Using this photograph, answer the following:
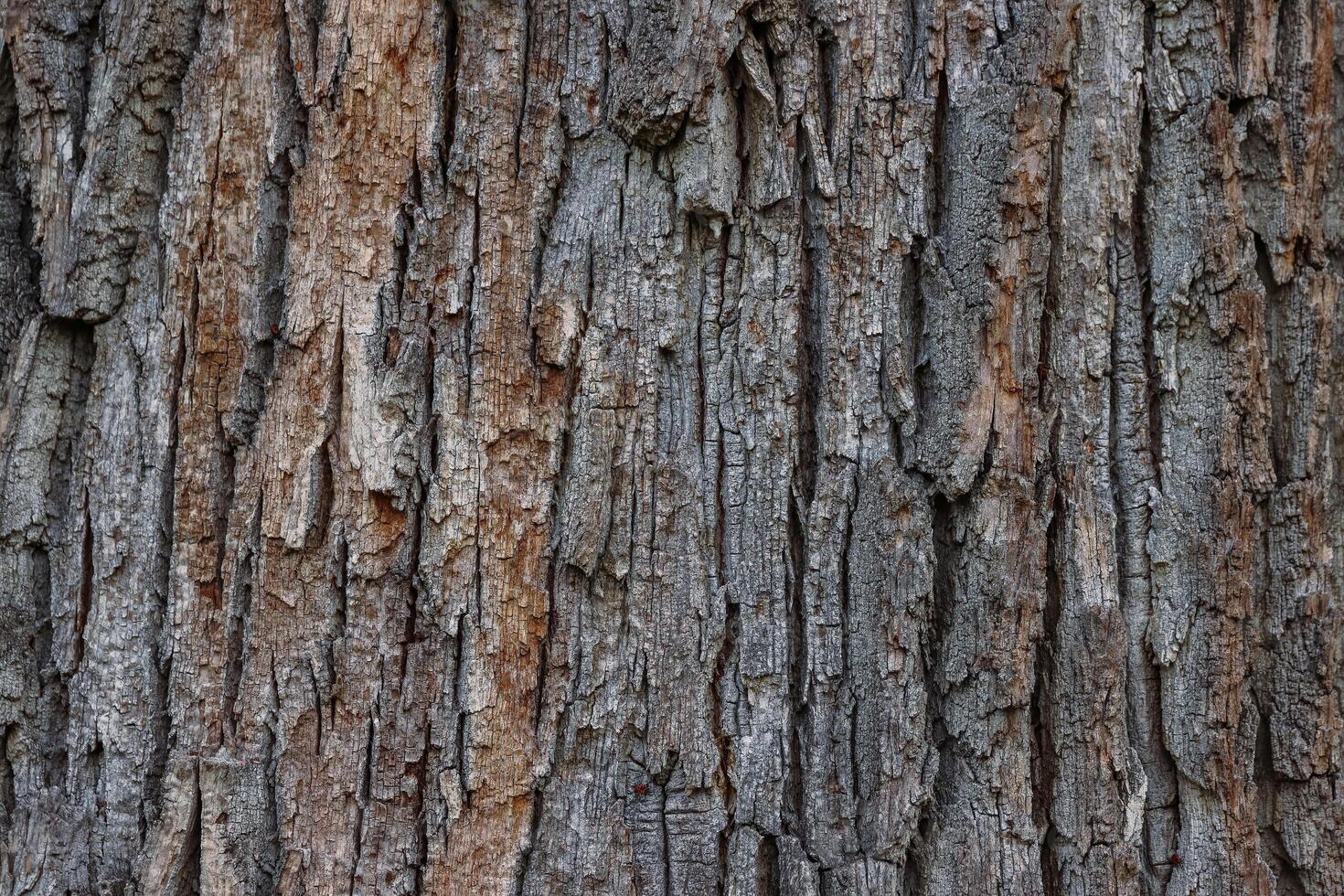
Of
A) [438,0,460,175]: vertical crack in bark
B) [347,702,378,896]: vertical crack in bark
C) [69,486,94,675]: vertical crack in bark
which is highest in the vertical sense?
[438,0,460,175]: vertical crack in bark

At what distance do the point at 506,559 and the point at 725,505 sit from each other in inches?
14.0

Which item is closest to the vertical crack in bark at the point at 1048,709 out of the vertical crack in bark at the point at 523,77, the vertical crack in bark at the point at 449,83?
the vertical crack in bark at the point at 523,77

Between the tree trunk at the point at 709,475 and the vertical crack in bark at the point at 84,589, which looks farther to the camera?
the vertical crack in bark at the point at 84,589

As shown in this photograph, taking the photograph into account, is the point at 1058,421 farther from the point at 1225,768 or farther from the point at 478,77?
the point at 478,77

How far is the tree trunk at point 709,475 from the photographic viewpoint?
1500 mm

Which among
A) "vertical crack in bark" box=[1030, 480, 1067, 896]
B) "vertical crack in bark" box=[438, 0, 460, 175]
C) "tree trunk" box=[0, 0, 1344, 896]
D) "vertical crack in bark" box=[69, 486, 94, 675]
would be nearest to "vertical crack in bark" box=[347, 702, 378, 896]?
"tree trunk" box=[0, 0, 1344, 896]

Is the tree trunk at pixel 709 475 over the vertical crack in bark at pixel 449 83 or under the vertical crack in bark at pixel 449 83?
under

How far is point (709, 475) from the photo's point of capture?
153 cm

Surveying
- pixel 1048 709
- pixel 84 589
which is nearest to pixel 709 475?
pixel 1048 709

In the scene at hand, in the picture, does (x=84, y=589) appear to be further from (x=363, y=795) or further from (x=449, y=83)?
(x=449, y=83)

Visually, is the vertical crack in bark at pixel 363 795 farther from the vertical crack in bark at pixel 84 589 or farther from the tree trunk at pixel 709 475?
the vertical crack in bark at pixel 84 589

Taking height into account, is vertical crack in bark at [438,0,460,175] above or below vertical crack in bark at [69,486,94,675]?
above

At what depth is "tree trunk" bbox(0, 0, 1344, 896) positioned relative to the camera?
1.50 meters

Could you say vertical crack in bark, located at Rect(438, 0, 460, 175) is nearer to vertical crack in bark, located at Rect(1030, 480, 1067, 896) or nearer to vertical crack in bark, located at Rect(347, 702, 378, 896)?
vertical crack in bark, located at Rect(347, 702, 378, 896)
